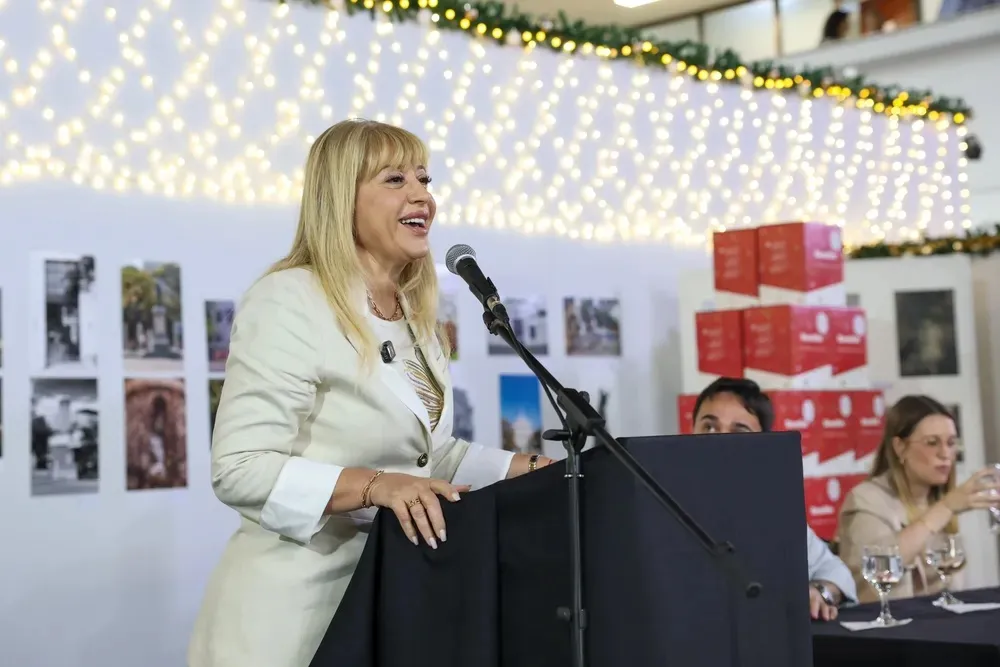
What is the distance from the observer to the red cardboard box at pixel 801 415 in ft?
14.3

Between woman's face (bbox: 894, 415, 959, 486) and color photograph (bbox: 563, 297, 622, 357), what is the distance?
4.88 ft

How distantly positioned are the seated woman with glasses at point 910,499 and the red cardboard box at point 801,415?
2.15ft

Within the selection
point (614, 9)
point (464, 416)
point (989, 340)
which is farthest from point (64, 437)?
point (614, 9)

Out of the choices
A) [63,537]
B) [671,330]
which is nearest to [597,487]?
[63,537]

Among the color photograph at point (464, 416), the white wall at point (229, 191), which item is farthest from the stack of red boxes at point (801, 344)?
the color photograph at point (464, 416)

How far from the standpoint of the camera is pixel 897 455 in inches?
144

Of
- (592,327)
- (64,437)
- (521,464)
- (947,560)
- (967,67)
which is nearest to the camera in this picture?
(521,464)

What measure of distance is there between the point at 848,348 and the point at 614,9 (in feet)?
16.6

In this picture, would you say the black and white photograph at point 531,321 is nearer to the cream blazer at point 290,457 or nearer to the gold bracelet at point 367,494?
the cream blazer at point 290,457

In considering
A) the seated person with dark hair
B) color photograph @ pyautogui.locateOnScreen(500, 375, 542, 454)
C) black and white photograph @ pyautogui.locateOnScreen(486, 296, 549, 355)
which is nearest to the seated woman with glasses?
the seated person with dark hair

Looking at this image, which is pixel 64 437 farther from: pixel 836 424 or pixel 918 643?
pixel 836 424

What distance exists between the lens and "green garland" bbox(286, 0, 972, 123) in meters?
4.30

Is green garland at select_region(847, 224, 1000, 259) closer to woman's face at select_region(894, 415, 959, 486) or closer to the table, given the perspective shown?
woman's face at select_region(894, 415, 959, 486)

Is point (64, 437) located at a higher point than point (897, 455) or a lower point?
higher
